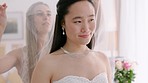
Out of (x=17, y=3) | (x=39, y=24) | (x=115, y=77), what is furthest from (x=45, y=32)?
(x=115, y=77)

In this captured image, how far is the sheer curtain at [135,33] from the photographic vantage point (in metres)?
2.74

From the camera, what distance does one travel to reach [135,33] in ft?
9.19

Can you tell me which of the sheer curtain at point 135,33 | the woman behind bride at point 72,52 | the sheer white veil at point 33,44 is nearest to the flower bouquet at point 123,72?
the sheer curtain at point 135,33

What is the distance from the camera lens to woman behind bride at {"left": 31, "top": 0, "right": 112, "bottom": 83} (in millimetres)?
1059

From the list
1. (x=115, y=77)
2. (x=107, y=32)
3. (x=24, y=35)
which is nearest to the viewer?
(x=24, y=35)

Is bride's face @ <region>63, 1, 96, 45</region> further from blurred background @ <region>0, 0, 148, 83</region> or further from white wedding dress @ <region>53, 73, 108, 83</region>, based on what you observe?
blurred background @ <region>0, 0, 148, 83</region>

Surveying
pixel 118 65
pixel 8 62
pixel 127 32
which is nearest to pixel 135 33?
pixel 127 32

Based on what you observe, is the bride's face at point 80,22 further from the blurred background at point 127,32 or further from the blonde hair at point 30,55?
the blurred background at point 127,32

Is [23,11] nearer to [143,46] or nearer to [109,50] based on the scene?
[109,50]

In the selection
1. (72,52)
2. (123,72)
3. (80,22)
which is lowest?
(123,72)

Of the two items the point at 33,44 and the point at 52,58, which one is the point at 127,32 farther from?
the point at 52,58

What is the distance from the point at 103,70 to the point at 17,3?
1100 millimetres

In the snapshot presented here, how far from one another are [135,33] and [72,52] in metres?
1.79

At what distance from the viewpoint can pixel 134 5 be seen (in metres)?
2.76
